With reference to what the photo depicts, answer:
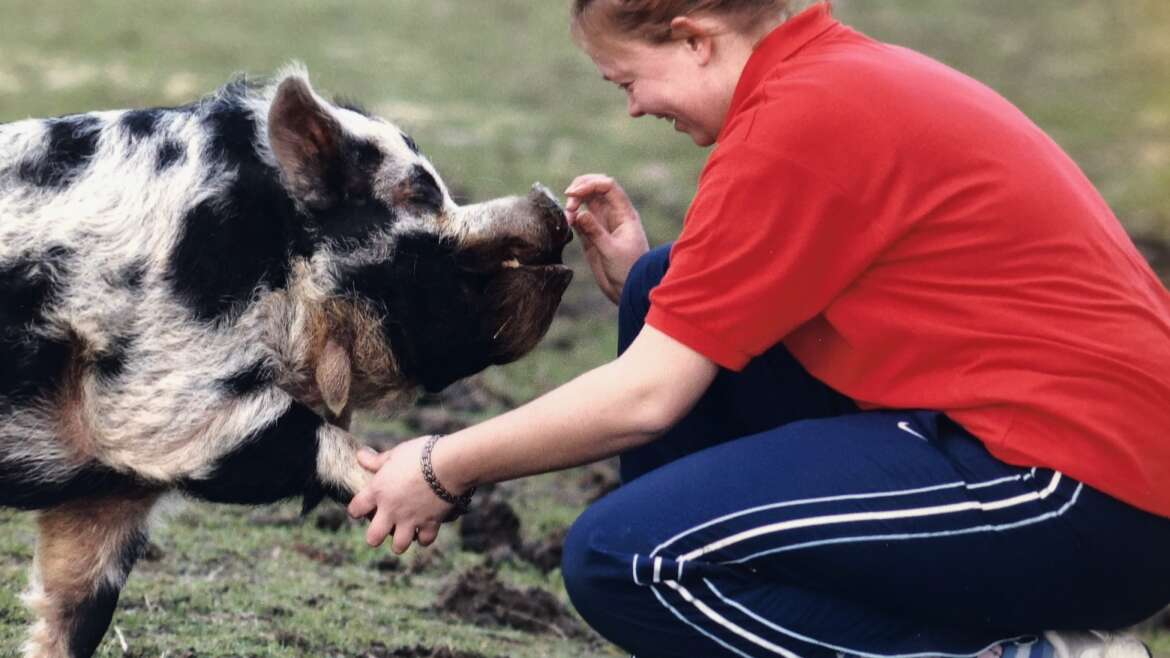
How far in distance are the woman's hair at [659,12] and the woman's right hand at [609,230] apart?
722mm

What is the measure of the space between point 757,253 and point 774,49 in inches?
17.5

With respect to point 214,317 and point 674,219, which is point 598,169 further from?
point 214,317

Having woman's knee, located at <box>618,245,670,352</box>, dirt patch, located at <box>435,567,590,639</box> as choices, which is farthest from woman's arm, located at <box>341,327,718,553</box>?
dirt patch, located at <box>435,567,590,639</box>

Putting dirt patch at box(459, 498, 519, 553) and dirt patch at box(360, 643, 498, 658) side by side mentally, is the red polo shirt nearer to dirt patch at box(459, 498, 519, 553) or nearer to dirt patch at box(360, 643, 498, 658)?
dirt patch at box(360, 643, 498, 658)

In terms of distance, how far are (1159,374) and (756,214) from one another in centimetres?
80

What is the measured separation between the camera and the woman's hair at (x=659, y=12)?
338 centimetres

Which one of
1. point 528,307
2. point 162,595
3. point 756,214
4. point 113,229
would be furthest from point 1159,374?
point 162,595

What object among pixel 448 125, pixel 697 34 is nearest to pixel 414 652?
pixel 697 34

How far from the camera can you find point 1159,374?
3291 millimetres

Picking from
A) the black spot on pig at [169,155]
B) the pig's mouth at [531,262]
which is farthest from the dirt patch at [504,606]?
the black spot on pig at [169,155]

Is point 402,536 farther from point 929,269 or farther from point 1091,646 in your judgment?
point 1091,646

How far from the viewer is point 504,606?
4.82 m

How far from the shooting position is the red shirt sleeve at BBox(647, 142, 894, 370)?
319cm

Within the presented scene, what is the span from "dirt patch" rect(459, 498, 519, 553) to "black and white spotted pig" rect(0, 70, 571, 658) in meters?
1.39
